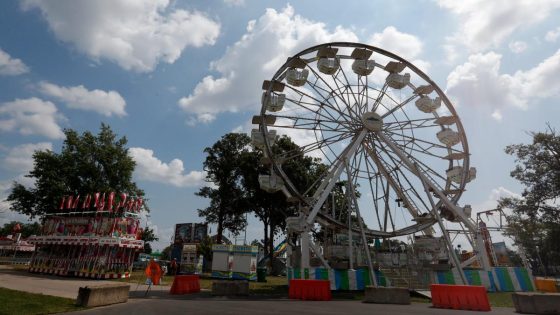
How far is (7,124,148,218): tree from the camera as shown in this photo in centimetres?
3769

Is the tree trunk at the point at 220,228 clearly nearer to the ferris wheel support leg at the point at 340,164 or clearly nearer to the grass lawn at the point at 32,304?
the ferris wheel support leg at the point at 340,164

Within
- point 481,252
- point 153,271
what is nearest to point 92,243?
point 153,271

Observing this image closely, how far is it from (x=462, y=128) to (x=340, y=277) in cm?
1499

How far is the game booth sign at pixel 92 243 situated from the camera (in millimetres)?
28547

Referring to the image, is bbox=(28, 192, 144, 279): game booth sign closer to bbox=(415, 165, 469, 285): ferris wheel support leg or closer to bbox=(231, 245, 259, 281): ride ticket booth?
bbox=(231, 245, 259, 281): ride ticket booth

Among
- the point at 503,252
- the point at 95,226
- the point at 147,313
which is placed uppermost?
the point at 95,226

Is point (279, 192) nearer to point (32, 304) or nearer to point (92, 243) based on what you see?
point (92, 243)

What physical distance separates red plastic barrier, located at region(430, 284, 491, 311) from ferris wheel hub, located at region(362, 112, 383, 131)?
11.7m

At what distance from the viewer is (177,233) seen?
50.7 meters

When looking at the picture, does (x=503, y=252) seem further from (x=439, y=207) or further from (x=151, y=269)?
(x=151, y=269)

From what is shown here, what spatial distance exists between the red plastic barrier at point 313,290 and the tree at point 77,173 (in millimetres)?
31858

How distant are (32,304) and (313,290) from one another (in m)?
11.2

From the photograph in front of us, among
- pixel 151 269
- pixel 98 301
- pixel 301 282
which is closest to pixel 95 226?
pixel 151 269

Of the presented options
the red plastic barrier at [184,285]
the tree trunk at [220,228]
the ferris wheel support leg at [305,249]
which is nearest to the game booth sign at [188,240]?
the tree trunk at [220,228]
